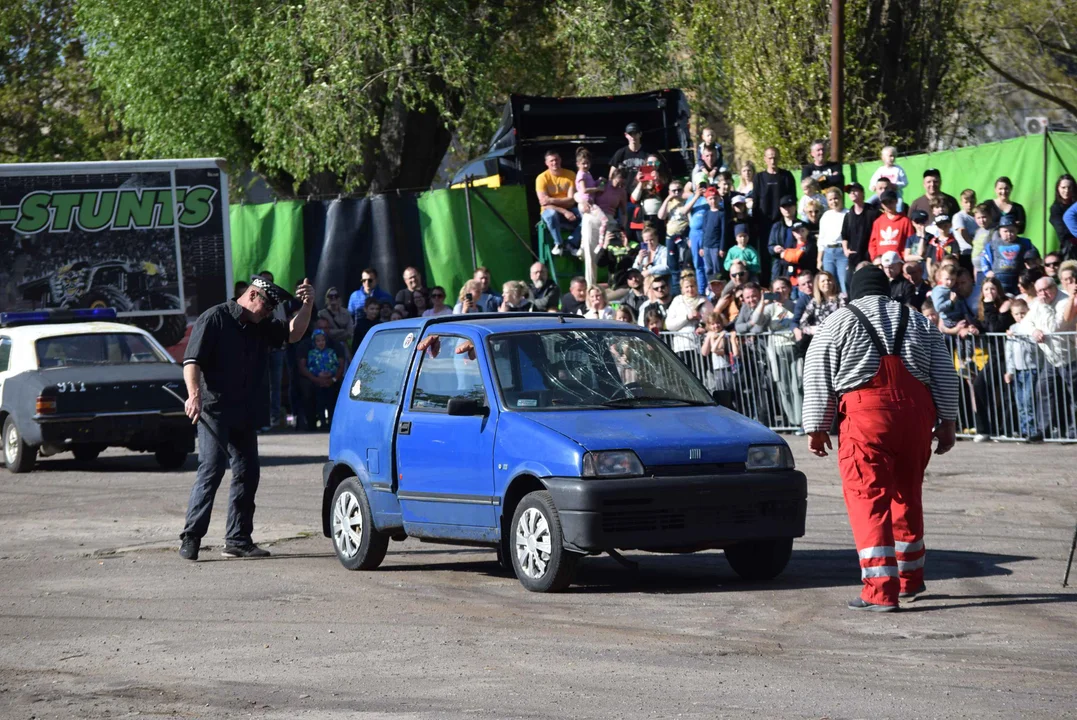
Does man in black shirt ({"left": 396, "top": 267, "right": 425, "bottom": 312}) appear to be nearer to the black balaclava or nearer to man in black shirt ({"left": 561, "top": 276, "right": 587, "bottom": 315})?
man in black shirt ({"left": 561, "top": 276, "right": 587, "bottom": 315})

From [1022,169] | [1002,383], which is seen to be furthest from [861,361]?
[1022,169]

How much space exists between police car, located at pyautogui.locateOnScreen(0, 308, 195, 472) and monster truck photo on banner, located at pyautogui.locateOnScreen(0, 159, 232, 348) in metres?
3.87

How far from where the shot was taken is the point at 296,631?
849 centimetres

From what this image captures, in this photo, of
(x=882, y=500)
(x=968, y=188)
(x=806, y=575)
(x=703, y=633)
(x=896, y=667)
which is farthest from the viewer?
(x=968, y=188)

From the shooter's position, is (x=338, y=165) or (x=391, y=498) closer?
(x=391, y=498)

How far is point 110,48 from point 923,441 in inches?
1037

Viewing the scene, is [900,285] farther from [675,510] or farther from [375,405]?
[675,510]

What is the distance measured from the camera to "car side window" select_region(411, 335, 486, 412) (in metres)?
10.2

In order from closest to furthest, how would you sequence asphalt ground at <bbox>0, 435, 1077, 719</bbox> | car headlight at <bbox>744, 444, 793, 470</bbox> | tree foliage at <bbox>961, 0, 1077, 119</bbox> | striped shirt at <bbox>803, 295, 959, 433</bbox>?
1. asphalt ground at <bbox>0, 435, 1077, 719</bbox>
2. striped shirt at <bbox>803, 295, 959, 433</bbox>
3. car headlight at <bbox>744, 444, 793, 470</bbox>
4. tree foliage at <bbox>961, 0, 1077, 119</bbox>

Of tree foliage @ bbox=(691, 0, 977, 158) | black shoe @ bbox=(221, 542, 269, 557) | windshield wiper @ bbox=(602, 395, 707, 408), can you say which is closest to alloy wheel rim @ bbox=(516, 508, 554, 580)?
windshield wiper @ bbox=(602, 395, 707, 408)

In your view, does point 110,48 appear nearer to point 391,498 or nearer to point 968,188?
point 968,188

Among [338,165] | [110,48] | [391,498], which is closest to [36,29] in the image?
[110,48]

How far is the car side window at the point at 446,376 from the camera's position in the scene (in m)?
10.2

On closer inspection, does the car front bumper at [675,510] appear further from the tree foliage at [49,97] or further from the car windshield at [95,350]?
the tree foliage at [49,97]
